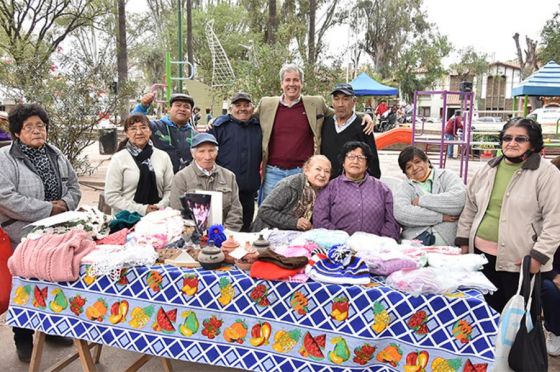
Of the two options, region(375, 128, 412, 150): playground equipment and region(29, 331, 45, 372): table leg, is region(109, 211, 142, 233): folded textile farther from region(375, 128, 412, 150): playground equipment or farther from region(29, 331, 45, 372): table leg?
region(375, 128, 412, 150): playground equipment

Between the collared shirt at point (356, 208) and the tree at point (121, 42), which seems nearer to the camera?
the collared shirt at point (356, 208)

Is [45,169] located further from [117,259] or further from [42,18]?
[42,18]

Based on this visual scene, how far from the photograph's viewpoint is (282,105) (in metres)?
4.13

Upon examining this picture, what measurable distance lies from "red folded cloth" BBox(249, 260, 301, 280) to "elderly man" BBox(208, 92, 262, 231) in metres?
1.79

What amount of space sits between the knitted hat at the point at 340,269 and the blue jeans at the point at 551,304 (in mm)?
1548

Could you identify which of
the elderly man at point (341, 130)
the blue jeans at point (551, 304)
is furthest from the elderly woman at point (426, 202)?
the blue jeans at point (551, 304)

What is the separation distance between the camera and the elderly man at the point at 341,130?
3861 mm

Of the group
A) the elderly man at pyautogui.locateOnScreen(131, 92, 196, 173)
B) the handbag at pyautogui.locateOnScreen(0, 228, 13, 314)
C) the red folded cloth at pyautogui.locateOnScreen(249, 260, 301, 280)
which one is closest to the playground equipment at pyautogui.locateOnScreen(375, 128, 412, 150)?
the elderly man at pyautogui.locateOnScreen(131, 92, 196, 173)

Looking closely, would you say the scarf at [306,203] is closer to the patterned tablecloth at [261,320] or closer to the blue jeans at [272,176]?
the blue jeans at [272,176]

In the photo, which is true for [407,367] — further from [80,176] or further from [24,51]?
[24,51]

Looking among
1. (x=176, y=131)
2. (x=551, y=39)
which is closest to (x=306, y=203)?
(x=176, y=131)

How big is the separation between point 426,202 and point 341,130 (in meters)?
1.07

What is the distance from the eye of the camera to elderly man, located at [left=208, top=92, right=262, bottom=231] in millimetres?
4055

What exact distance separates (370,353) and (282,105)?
2.51m
